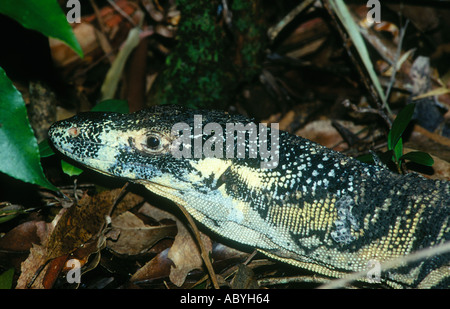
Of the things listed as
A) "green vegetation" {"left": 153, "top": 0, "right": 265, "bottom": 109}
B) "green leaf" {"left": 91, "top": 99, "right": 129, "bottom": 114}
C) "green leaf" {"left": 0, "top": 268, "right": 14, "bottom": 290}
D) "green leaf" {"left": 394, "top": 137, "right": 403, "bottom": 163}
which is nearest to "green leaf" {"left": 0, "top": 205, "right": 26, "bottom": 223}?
"green leaf" {"left": 0, "top": 268, "right": 14, "bottom": 290}

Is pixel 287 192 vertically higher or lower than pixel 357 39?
lower

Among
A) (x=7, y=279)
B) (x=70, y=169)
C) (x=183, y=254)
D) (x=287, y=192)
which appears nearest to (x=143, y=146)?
(x=70, y=169)

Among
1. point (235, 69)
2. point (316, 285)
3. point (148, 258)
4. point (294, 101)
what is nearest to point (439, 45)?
point (294, 101)

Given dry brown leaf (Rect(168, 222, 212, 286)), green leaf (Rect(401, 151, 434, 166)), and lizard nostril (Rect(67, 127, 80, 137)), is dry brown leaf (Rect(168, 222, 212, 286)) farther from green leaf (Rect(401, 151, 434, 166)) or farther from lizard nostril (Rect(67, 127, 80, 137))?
green leaf (Rect(401, 151, 434, 166))

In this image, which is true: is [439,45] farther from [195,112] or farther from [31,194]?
[31,194]

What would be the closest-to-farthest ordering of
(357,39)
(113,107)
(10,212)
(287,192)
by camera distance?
(287,192), (10,212), (113,107), (357,39)

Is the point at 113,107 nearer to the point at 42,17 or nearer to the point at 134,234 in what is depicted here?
the point at 134,234

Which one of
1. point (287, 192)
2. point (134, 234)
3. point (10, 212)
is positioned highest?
point (287, 192)
